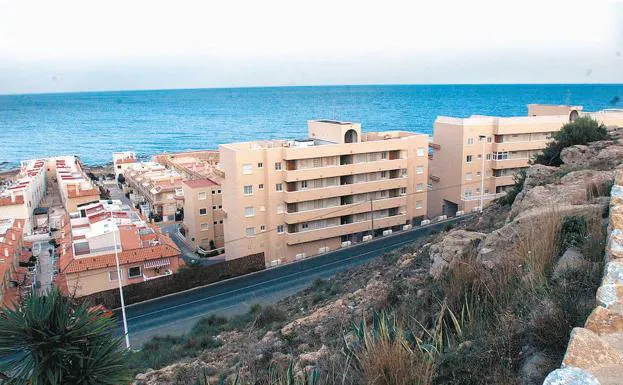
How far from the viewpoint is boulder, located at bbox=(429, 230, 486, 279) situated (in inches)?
398

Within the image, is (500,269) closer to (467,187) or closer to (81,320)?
(81,320)

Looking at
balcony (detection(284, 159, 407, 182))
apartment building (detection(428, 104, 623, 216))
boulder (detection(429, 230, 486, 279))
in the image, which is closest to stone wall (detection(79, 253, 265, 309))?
balcony (detection(284, 159, 407, 182))

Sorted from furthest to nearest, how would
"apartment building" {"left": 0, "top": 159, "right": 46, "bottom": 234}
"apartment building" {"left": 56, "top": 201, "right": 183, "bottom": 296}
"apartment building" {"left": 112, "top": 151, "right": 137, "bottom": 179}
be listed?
"apartment building" {"left": 112, "top": 151, "right": 137, "bottom": 179} < "apartment building" {"left": 0, "top": 159, "right": 46, "bottom": 234} < "apartment building" {"left": 56, "top": 201, "right": 183, "bottom": 296}

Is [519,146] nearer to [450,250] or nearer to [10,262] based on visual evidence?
[450,250]

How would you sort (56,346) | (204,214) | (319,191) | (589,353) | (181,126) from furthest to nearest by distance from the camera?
(181,126)
(204,214)
(319,191)
(56,346)
(589,353)

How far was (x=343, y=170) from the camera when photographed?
35.2m

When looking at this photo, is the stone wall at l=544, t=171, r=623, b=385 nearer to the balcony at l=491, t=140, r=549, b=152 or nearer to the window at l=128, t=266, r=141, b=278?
the window at l=128, t=266, r=141, b=278

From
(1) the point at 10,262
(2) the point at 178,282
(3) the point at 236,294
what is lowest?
(3) the point at 236,294

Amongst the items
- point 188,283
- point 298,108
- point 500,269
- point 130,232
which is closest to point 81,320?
point 500,269

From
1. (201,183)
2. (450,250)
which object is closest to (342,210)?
(201,183)

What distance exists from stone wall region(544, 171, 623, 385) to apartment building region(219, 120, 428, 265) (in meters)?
29.0

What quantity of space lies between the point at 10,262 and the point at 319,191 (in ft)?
61.8

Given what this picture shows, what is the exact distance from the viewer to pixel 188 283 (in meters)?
27.5

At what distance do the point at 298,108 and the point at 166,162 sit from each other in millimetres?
135662
